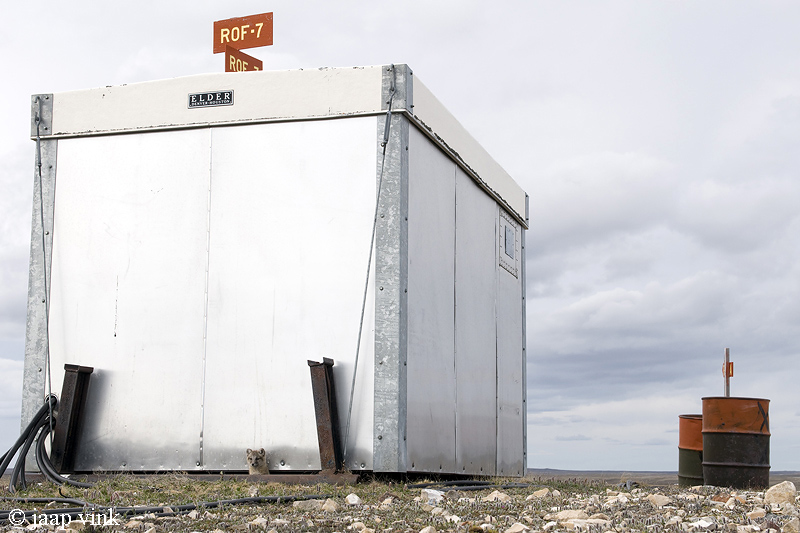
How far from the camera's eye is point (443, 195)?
850 cm

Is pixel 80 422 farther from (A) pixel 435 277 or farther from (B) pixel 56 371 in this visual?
(A) pixel 435 277

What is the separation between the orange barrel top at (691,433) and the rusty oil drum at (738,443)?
188cm

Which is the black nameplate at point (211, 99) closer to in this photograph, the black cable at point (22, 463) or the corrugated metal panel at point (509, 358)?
the black cable at point (22, 463)

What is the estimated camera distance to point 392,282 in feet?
23.7

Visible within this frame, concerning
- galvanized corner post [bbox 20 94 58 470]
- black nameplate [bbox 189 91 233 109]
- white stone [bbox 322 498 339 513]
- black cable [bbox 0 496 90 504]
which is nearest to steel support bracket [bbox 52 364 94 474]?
galvanized corner post [bbox 20 94 58 470]

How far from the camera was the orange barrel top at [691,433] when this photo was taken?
12.1 metres

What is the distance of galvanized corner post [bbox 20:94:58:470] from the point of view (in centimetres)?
816

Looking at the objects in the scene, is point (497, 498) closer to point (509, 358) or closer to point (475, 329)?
point (475, 329)

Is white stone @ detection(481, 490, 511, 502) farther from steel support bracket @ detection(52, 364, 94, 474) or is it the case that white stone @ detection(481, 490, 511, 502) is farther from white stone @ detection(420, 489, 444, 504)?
steel support bracket @ detection(52, 364, 94, 474)

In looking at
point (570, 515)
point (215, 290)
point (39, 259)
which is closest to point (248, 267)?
point (215, 290)

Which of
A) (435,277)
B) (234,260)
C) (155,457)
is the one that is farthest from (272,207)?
(155,457)

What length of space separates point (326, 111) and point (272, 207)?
1.00 metres

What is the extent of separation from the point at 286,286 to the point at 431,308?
1.39m

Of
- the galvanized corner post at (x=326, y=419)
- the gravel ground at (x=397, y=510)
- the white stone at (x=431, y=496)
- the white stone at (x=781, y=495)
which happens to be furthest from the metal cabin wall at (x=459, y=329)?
the white stone at (x=781, y=495)
